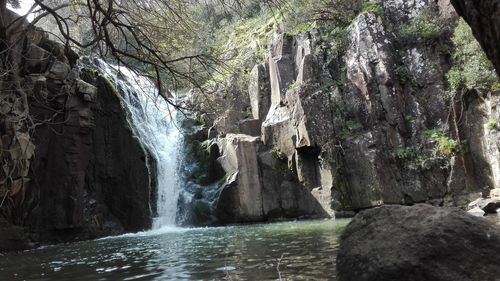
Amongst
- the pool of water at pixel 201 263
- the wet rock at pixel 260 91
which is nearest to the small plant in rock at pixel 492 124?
the pool of water at pixel 201 263

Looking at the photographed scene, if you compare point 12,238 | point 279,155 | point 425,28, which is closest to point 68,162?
point 12,238

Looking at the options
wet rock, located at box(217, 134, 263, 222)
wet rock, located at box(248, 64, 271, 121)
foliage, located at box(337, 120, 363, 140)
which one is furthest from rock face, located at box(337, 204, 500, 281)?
wet rock, located at box(248, 64, 271, 121)

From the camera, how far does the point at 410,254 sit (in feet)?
13.0

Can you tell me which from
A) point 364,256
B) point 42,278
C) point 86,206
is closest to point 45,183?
point 86,206

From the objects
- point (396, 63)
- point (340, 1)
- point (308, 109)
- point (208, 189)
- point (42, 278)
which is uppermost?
point (340, 1)

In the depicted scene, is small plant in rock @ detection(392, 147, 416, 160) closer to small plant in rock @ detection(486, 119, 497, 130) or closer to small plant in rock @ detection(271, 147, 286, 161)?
small plant in rock @ detection(486, 119, 497, 130)

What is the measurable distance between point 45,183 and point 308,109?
11.4 m

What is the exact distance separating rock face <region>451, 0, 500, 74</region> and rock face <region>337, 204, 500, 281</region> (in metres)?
2.53

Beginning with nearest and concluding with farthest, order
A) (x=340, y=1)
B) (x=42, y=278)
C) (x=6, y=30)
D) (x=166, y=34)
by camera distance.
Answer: (x=6, y=30) < (x=166, y=34) < (x=42, y=278) < (x=340, y=1)

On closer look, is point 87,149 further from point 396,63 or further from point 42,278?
point 396,63

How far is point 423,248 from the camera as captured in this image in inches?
158

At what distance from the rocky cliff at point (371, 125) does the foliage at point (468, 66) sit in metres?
0.04

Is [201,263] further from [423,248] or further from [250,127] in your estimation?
[250,127]

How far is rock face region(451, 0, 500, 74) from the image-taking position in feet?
5.89
